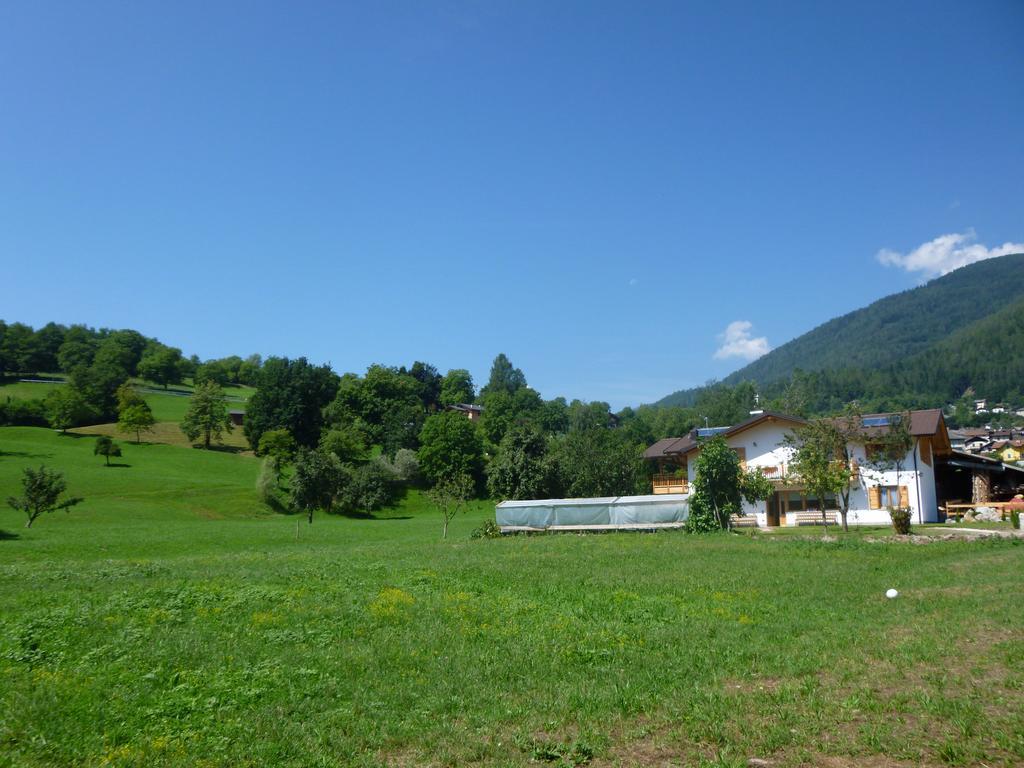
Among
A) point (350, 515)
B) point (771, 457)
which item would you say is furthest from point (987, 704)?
point (350, 515)

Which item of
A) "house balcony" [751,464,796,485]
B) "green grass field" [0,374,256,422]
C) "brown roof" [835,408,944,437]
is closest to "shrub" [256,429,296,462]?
"green grass field" [0,374,256,422]

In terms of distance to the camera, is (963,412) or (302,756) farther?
(963,412)

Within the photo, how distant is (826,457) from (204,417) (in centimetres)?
7946

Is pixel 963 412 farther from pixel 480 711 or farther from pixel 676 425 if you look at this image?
pixel 480 711

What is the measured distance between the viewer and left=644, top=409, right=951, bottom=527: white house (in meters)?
44.6

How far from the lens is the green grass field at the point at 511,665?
715 cm

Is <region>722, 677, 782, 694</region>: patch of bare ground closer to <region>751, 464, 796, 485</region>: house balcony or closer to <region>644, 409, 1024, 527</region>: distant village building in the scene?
<region>644, 409, 1024, 527</region>: distant village building

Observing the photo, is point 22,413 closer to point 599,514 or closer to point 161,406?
point 161,406

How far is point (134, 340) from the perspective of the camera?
145500mm

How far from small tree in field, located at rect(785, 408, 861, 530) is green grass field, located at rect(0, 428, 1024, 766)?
15.0 metres

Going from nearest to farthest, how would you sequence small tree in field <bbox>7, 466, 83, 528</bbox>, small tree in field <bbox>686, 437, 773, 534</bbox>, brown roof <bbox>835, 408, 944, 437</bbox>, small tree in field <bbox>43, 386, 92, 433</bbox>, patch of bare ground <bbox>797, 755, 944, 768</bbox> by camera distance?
1. patch of bare ground <bbox>797, 755, 944, 768</bbox>
2. small tree in field <bbox>686, 437, 773, 534</bbox>
3. brown roof <bbox>835, 408, 944, 437</bbox>
4. small tree in field <bbox>7, 466, 83, 528</bbox>
5. small tree in field <bbox>43, 386, 92, 433</bbox>

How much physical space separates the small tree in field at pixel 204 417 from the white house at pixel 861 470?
65990 millimetres

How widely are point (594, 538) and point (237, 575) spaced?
18045 mm

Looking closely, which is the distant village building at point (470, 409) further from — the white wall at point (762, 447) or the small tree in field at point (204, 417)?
the white wall at point (762, 447)
